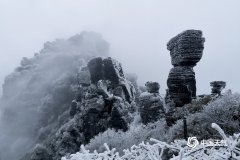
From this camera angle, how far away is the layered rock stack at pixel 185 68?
18.6 meters

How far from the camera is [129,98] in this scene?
39.9 m

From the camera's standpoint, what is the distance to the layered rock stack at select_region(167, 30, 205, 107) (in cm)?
1861

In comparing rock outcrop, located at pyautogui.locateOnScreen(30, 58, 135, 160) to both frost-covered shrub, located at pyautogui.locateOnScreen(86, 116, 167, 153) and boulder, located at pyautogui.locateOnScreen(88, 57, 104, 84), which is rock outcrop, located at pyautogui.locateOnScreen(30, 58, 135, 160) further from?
frost-covered shrub, located at pyautogui.locateOnScreen(86, 116, 167, 153)

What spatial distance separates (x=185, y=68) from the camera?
741 inches

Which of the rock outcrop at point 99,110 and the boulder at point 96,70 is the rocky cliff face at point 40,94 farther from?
the rock outcrop at point 99,110

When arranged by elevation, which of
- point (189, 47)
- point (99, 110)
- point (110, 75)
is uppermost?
point (189, 47)

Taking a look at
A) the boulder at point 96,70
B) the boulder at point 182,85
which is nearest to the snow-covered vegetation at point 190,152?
the boulder at point 182,85

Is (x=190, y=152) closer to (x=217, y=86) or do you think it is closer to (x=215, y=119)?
(x=215, y=119)

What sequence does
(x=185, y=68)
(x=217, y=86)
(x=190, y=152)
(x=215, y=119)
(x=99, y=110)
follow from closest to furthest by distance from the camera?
(x=190, y=152), (x=215, y=119), (x=185, y=68), (x=217, y=86), (x=99, y=110)

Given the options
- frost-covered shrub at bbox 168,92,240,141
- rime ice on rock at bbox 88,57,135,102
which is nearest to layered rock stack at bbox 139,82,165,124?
frost-covered shrub at bbox 168,92,240,141

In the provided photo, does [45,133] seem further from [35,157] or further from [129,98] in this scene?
[129,98]

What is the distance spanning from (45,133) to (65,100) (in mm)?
7748

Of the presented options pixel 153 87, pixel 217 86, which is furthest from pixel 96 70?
pixel 217 86

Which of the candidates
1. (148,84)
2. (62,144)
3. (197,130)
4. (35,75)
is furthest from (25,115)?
(197,130)
